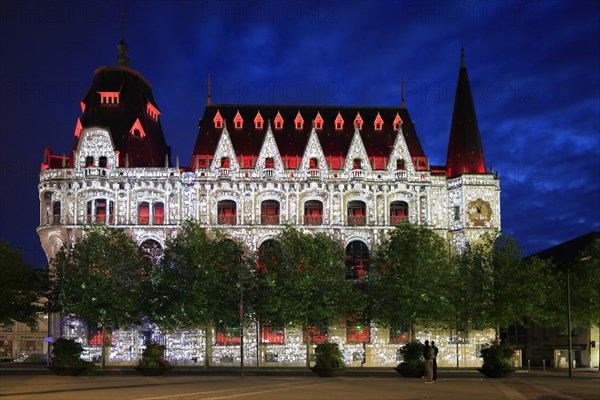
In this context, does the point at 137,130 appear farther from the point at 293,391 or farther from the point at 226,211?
the point at 293,391

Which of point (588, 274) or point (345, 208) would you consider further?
point (345, 208)

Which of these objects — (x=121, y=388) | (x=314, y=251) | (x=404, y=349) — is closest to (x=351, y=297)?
(x=314, y=251)

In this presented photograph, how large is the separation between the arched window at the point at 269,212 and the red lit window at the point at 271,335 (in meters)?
12.4

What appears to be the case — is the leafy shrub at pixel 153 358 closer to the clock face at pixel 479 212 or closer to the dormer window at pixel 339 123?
the clock face at pixel 479 212

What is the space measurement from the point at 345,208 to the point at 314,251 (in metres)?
11.4

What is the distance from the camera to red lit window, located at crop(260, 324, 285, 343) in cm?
8538

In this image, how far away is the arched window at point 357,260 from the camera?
87912 millimetres

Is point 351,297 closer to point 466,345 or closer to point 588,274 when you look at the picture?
point 466,345

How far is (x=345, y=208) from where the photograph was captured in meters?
90.6

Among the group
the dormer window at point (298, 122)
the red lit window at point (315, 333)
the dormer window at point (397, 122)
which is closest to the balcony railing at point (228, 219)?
the red lit window at point (315, 333)

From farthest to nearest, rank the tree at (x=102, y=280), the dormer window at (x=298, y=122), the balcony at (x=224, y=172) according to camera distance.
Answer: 1. the dormer window at (x=298, y=122)
2. the balcony at (x=224, y=172)
3. the tree at (x=102, y=280)

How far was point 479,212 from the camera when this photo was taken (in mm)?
90875

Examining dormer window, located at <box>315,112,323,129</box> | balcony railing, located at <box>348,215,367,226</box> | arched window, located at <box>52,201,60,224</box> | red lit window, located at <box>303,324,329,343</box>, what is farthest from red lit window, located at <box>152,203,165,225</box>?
dormer window, located at <box>315,112,323,129</box>

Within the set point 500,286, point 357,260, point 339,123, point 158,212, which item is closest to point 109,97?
point 158,212
